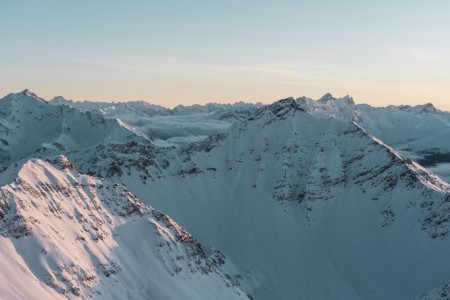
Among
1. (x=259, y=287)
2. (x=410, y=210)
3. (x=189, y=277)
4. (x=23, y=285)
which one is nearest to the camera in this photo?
(x=23, y=285)

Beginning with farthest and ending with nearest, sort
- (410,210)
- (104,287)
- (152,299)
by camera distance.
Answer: (410,210) < (152,299) < (104,287)

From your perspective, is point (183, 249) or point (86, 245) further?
point (183, 249)

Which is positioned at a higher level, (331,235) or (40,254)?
(40,254)

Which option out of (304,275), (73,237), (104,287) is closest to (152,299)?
(104,287)

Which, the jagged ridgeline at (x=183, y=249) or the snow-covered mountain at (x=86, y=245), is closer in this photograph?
the snow-covered mountain at (x=86, y=245)

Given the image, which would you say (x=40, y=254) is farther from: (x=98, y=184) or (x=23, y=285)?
(x=98, y=184)

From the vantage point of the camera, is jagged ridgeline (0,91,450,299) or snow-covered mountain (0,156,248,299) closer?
snow-covered mountain (0,156,248,299)

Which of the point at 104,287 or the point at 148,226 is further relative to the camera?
the point at 148,226

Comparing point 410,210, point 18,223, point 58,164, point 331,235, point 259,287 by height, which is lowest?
point 259,287
